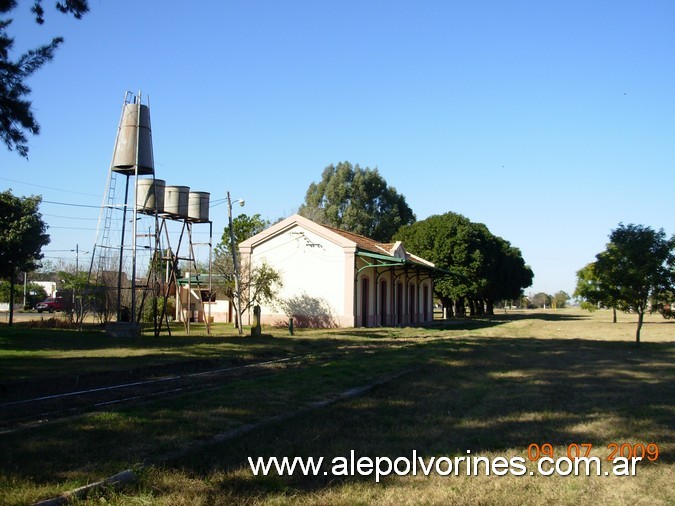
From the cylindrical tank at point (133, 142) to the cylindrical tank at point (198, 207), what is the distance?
2736 mm

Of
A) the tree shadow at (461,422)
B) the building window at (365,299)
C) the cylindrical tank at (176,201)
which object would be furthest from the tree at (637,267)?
the cylindrical tank at (176,201)

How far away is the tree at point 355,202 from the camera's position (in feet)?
213

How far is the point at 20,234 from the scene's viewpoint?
3067 cm

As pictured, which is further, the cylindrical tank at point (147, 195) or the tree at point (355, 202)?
the tree at point (355, 202)

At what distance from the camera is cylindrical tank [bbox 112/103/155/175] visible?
23.7m

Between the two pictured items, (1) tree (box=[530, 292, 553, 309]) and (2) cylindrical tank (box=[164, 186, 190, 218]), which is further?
(1) tree (box=[530, 292, 553, 309])

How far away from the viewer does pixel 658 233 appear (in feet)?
77.5

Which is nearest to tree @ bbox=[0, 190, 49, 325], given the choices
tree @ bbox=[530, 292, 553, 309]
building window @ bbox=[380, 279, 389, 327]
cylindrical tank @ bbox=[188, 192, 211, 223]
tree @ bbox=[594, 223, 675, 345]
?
cylindrical tank @ bbox=[188, 192, 211, 223]

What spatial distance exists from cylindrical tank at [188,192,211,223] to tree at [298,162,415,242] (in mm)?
37140

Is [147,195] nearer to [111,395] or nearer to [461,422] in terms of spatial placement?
[111,395]

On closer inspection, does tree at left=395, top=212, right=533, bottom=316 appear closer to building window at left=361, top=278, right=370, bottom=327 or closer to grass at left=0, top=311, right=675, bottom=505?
building window at left=361, top=278, right=370, bottom=327
